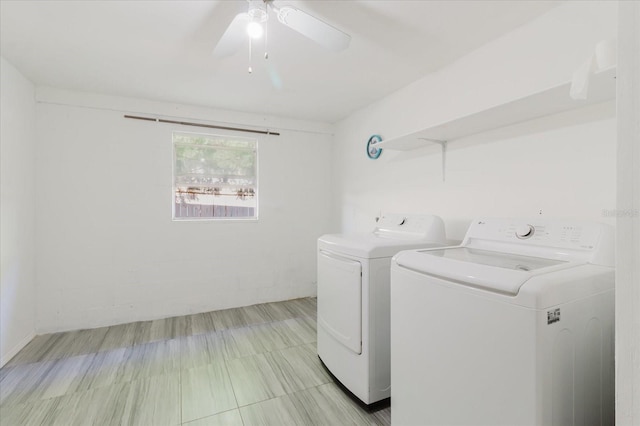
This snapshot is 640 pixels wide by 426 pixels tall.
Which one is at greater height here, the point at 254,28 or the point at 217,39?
the point at 217,39

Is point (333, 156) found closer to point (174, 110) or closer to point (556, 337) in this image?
point (174, 110)

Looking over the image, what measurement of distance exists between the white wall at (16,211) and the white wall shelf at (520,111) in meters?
2.99

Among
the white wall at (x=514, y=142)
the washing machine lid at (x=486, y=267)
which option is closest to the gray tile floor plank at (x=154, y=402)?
the washing machine lid at (x=486, y=267)

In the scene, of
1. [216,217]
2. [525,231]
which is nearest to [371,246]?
Result: [525,231]

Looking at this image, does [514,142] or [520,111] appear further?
[514,142]

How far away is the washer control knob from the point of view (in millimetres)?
1415

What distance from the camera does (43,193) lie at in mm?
2598

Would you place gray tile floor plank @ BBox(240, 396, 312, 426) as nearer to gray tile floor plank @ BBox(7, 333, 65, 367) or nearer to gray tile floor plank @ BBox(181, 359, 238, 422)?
gray tile floor plank @ BBox(181, 359, 238, 422)

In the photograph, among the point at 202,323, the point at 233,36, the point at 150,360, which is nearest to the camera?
the point at 233,36

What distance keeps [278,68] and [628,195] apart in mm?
2278

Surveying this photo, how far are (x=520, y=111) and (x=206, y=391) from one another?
100 inches

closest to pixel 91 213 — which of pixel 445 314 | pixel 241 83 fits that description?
pixel 241 83

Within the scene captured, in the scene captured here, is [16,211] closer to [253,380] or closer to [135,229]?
[135,229]

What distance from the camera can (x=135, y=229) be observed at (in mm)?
2906
